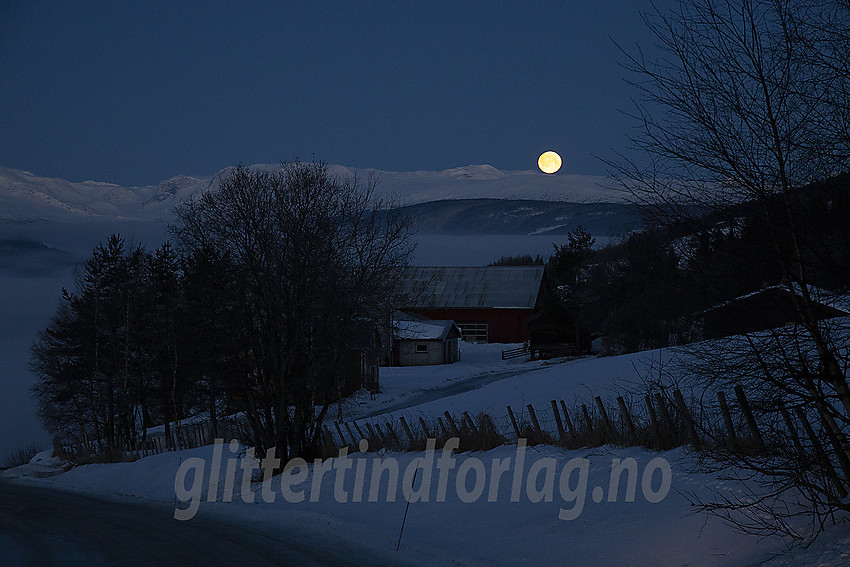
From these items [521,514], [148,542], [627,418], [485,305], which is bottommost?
[148,542]

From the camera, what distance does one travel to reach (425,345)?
5647 centimetres

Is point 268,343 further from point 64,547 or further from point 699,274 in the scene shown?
point 699,274

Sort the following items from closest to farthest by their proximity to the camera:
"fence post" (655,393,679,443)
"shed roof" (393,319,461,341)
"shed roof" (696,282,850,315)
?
1. "shed roof" (696,282,850,315)
2. "fence post" (655,393,679,443)
3. "shed roof" (393,319,461,341)

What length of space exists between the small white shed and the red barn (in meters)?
10.9

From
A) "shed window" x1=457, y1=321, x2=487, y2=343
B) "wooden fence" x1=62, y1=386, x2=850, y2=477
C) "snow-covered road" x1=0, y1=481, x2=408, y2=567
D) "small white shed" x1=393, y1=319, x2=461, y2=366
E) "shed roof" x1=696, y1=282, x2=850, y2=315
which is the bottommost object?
"snow-covered road" x1=0, y1=481, x2=408, y2=567

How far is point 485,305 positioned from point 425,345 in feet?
47.4

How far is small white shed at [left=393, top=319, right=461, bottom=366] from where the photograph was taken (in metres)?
56.1

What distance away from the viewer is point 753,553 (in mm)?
6656

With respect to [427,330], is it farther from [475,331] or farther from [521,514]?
[521,514]

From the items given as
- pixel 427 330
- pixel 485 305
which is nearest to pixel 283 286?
pixel 427 330

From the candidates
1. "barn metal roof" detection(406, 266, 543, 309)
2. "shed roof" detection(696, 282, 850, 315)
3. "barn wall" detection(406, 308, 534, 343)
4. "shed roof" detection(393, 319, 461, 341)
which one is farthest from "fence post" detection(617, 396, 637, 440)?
"barn wall" detection(406, 308, 534, 343)

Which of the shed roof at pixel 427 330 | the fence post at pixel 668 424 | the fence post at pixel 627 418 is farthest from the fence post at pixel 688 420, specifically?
the shed roof at pixel 427 330

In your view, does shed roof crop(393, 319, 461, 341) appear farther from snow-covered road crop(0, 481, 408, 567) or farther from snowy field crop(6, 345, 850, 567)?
snow-covered road crop(0, 481, 408, 567)

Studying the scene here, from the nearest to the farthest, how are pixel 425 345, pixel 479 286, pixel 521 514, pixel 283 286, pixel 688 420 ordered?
pixel 688 420 < pixel 521 514 < pixel 283 286 < pixel 425 345 < pixel 479 286
